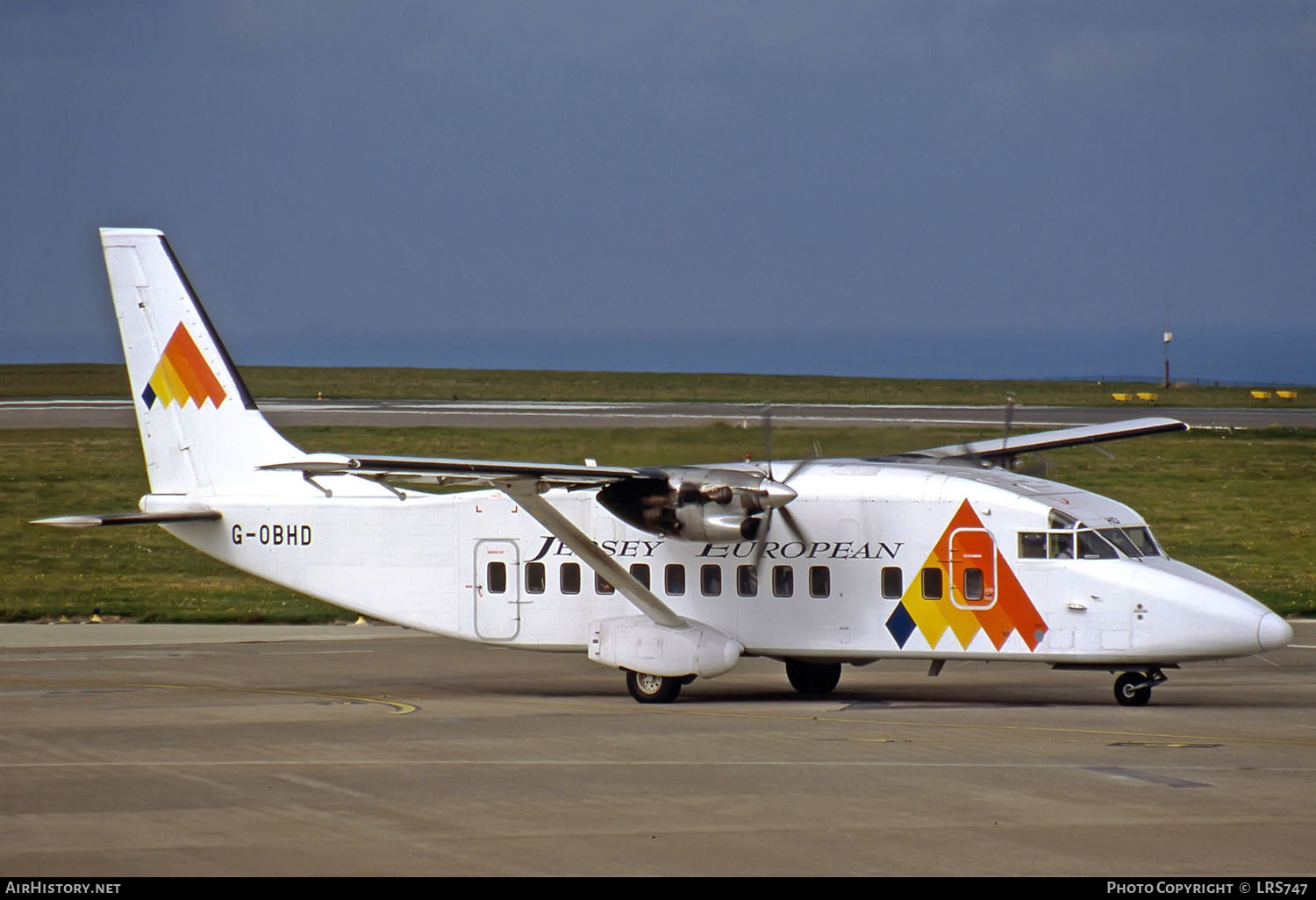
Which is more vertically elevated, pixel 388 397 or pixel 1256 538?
pixel 388 397

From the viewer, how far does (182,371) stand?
2545 cm

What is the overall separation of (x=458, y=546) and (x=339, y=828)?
995 cm

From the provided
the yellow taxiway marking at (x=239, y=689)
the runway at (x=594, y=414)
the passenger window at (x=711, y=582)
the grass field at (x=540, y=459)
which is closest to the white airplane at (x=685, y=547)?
the passenger window at (x=711, y=582)

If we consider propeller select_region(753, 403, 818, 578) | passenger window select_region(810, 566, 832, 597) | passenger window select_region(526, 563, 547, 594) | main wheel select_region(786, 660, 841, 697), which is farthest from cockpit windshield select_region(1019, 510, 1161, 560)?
passenger window select_region(526, 563, 547, 594)

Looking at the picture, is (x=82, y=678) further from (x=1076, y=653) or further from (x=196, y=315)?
(x=1076, y=653)

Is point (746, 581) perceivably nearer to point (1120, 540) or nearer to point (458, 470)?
point (458, 470)

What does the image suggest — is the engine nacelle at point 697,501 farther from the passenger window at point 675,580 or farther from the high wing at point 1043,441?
the high wing at point 1043,441

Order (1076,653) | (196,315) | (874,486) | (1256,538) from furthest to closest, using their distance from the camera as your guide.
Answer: (1256,538) < (196,315) < (874,486) < (1076,653)

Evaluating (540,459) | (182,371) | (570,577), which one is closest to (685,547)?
(570,577)

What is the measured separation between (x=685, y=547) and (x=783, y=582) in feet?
4.77

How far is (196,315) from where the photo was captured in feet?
83.6

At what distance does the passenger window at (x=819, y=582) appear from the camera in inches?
856
